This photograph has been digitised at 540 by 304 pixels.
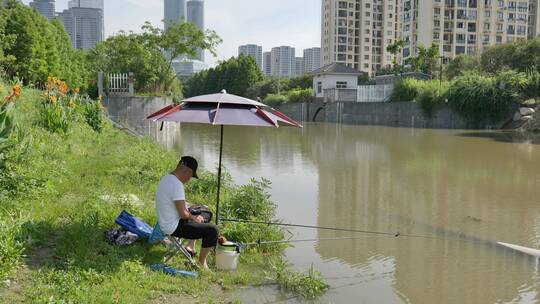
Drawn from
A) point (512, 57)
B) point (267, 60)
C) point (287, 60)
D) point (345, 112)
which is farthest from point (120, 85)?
point (287, 60)

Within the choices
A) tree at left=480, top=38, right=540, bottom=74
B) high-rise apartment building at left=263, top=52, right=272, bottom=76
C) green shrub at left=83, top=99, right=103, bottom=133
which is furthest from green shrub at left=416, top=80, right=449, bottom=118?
high-rise apartment building at left=263, top=52, right=272, bottom=76

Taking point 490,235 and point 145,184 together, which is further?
point 145,184

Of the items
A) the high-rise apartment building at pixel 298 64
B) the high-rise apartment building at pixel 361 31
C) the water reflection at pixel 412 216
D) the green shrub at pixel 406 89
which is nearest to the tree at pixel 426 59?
the green shrub at pixel 406 89

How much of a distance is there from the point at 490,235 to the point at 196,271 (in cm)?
461

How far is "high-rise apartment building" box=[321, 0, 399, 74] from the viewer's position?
99.4 meters

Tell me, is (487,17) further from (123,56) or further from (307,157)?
(307,157)

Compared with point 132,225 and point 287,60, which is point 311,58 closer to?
point 287,60

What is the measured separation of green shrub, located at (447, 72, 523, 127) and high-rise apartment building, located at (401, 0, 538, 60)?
4835cm

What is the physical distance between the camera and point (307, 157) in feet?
58.9

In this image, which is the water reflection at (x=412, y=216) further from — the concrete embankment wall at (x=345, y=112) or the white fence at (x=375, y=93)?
the white fence at (x=375, y=93)

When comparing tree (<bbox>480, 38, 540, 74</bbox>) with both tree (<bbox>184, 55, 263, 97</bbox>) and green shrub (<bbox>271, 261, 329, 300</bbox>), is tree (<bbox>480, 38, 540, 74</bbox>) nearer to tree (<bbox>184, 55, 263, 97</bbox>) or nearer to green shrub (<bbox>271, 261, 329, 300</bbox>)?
tree (<bbox>184, 55, 263, 97</bbox>)

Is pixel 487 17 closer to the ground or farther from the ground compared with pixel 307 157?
farther from the ground

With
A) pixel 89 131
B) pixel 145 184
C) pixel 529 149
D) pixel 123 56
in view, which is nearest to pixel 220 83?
pixel 123 56

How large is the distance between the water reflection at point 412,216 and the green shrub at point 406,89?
22141 millimetres
